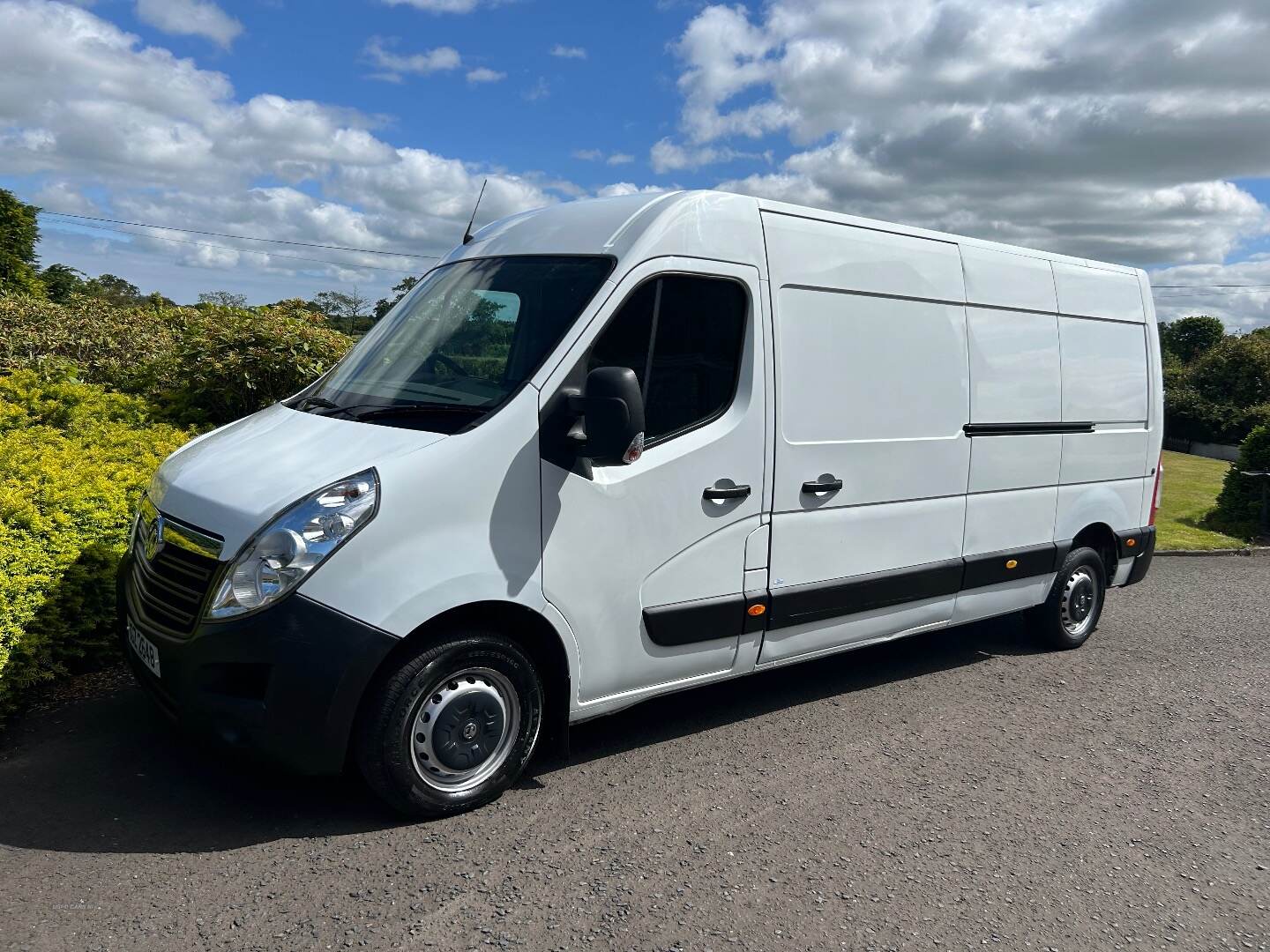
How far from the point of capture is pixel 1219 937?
3400 millimetres

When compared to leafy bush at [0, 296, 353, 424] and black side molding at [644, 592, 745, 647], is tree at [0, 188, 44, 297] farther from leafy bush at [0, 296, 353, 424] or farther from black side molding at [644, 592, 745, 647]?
black side molding at [644, 592, 745, 647]

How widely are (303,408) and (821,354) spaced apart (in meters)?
2.48

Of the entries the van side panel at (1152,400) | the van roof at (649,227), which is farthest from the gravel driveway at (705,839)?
the van roof at (649,227)

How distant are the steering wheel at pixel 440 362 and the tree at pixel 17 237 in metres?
27.6

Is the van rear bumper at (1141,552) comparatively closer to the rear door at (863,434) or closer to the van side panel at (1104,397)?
the van side panel at (1104,397)

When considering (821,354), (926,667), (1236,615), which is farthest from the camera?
(1236,615)

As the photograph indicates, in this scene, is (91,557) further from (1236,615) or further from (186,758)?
(1236,615)

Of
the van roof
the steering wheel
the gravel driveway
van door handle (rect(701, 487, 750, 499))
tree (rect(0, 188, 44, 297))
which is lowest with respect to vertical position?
the gravel driveway

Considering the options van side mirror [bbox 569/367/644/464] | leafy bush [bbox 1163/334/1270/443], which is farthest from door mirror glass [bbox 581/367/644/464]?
leafy bush [bbox 1163/334/1270/443]

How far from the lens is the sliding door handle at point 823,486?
480 centimetres

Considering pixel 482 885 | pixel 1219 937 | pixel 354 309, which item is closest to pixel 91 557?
pixel 482 885

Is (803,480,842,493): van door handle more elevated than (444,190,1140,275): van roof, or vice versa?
(444,190,1140,275): van roof

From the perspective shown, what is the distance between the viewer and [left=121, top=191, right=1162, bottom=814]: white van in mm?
3539

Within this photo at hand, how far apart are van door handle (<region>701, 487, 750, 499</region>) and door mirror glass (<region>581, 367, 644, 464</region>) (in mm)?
689
